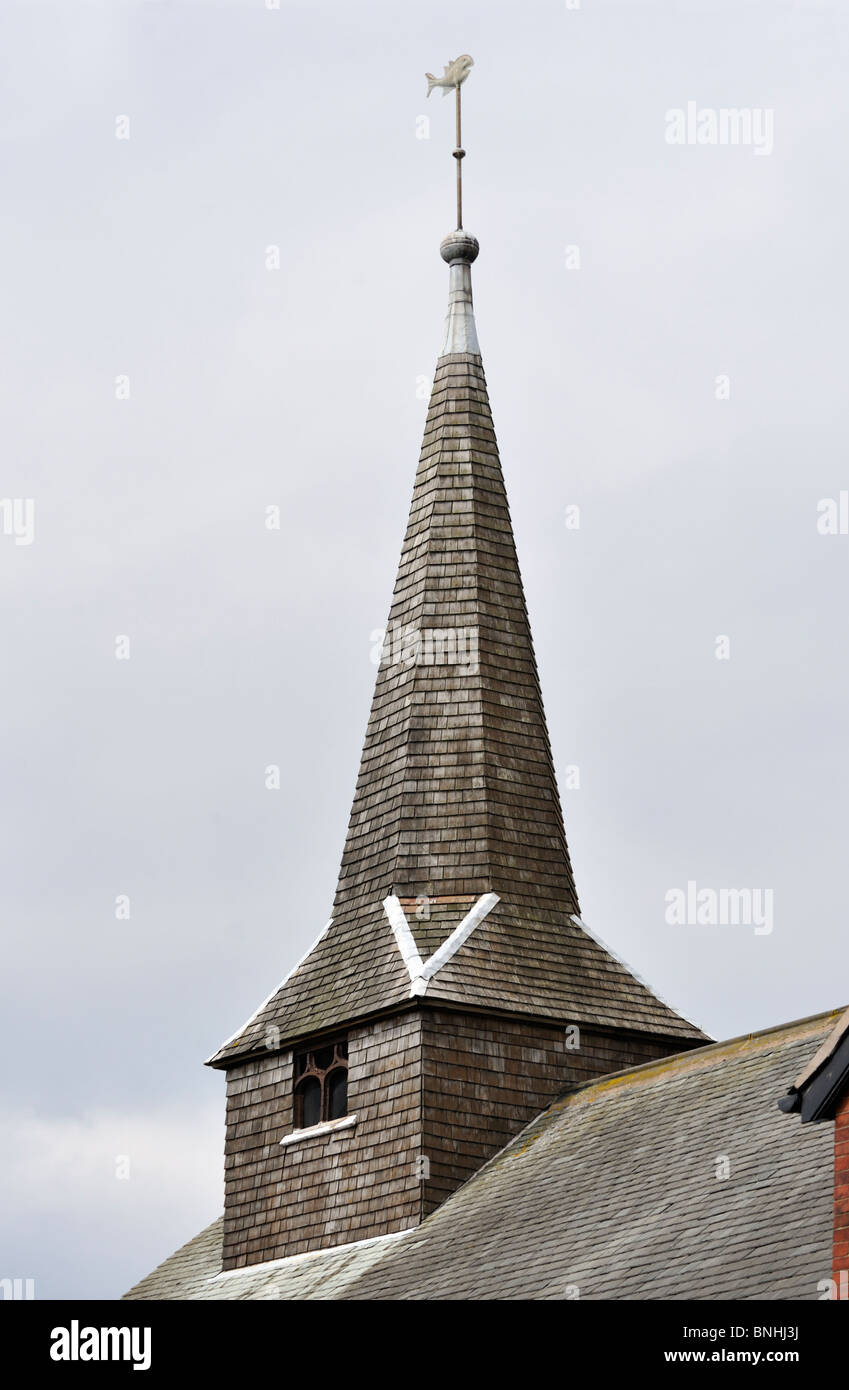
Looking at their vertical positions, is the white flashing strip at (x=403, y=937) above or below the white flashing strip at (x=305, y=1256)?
above

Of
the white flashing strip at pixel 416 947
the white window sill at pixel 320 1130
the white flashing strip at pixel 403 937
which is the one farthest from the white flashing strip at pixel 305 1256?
the white flashing strip at pixel 403 937

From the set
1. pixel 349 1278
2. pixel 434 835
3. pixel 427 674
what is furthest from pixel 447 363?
pixel 349 1278

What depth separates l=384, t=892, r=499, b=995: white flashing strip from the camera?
30141 millimetres

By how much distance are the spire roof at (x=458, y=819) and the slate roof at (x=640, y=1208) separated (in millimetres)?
2122

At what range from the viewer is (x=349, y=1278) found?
28.5 meters

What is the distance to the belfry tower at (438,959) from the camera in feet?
98.8

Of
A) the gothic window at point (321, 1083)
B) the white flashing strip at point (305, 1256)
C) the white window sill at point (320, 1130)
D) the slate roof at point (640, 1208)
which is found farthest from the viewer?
the gothic window at point (321, 1083)

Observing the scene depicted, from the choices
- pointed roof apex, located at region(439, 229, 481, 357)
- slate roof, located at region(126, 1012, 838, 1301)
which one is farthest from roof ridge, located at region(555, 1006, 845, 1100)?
pointed roof apex, located at region(439, 229, 481, 357)

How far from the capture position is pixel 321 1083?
104 ft

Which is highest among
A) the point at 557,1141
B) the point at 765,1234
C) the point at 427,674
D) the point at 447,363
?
the point at 447,363

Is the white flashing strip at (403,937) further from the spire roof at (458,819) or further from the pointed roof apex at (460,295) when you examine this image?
the pointed roof apex at (460,295)

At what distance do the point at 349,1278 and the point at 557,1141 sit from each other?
2842 mm

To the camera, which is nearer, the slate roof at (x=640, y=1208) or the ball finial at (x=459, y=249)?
the slate roof at (x=640, y=1208)
